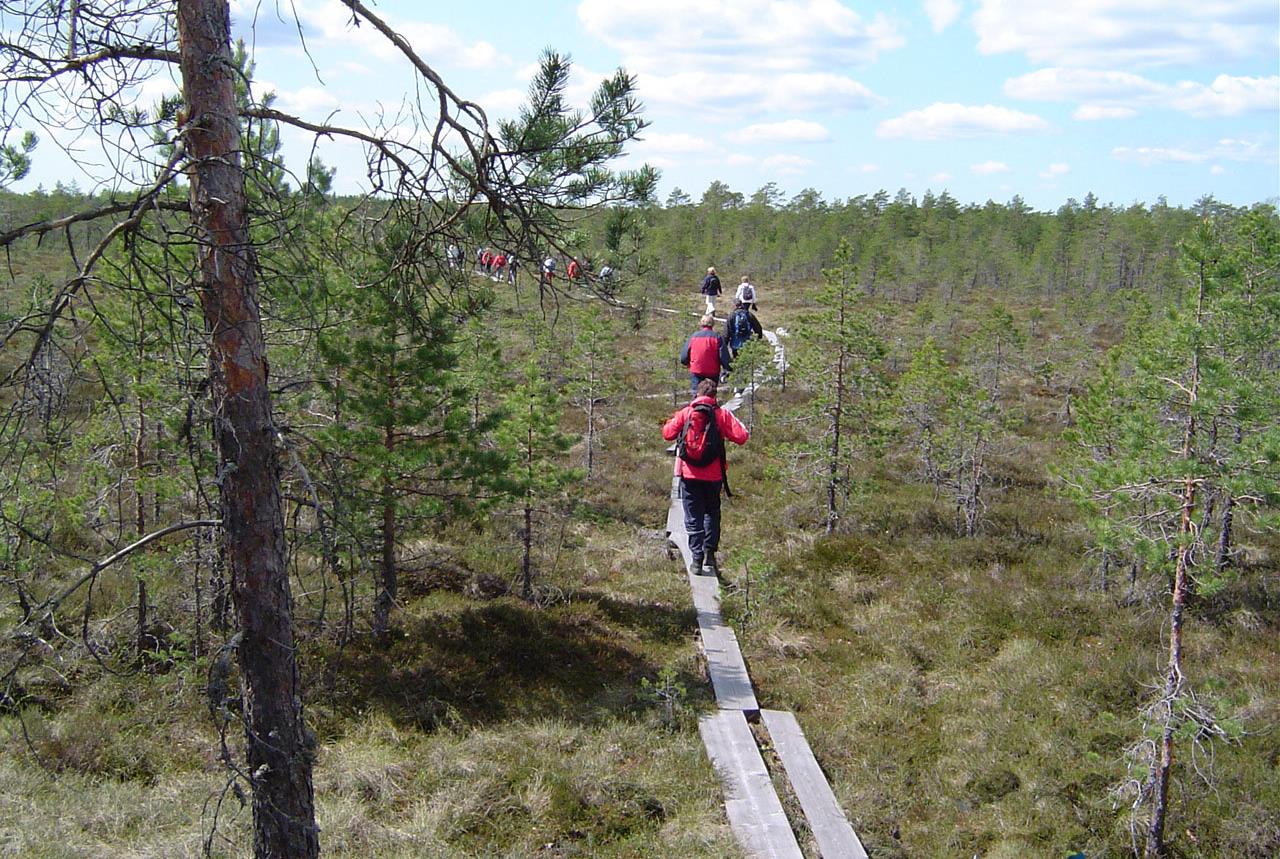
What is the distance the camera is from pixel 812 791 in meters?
6.72

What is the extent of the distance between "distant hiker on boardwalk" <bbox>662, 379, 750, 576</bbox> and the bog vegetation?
0.71 metres

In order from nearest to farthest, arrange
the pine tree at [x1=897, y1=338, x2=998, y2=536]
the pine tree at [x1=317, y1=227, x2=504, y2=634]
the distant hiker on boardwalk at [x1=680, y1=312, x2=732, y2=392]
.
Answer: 1. the pine tree at [x1=317, y1=227, x2=504, y2=634]
2. the distant hiker on boardwalk at [x1=680, y1=312, x2=732, y2=392]
3. the pine tree at [x1=897, y1=338, x2=998, y2=536]

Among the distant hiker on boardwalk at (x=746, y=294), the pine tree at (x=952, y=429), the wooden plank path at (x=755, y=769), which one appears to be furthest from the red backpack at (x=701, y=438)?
the distant hiker on boardwalk at (x=746, y=294)

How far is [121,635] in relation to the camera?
9250mm

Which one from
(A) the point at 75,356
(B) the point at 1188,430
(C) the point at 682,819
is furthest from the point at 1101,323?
(A) the point at 75,356

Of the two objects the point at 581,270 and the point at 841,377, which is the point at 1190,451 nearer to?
the point at 581,270

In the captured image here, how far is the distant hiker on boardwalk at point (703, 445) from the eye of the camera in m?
9.22

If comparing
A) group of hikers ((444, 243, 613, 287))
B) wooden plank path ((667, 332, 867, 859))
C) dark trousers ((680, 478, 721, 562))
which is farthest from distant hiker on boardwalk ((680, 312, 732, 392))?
group of hikers ((444, 243, 613, 287))

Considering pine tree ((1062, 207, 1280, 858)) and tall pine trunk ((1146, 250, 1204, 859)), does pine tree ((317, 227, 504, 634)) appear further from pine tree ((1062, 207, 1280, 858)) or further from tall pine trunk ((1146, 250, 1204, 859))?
tall pine trunk ((1146, 250, 1204, 859))

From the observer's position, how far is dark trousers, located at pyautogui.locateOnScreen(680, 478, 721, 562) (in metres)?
9.69

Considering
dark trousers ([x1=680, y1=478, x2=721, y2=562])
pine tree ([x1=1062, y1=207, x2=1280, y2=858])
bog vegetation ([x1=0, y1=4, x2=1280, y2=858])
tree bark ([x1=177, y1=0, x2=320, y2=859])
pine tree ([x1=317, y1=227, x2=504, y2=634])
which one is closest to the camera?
tree bark ([x1=177, y1=0, x2=320, y2=859])

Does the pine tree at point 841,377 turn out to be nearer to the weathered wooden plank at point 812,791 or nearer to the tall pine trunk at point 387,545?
the weathered wooden plank at point 812,791

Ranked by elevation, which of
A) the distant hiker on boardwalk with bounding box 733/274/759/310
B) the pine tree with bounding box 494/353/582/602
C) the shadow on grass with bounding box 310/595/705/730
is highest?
the distant hiker on boardwalk with bounding box 733/274/759/310

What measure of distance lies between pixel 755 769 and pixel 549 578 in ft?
15.5
